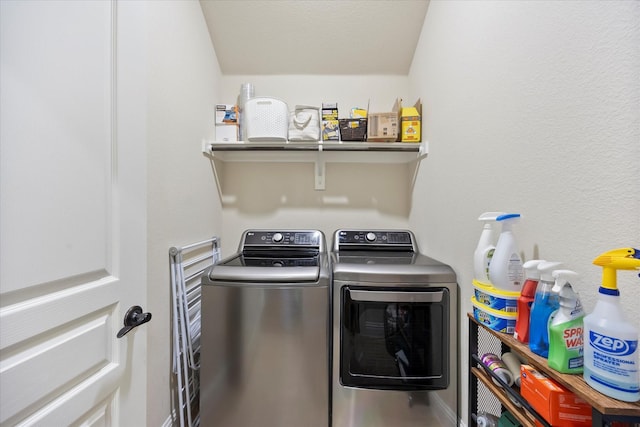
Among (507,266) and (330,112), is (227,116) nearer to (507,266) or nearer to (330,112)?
(330,112)

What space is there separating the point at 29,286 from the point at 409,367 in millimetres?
1401

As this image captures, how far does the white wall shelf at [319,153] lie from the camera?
166 centimetres

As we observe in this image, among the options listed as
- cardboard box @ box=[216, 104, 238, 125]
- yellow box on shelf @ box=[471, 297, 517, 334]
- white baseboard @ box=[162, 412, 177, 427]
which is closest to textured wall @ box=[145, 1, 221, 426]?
white baseboard @ box=[162, 412, 177, 427]

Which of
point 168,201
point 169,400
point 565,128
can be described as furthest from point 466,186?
point 169,400

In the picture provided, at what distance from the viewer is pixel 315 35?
174 centimetres

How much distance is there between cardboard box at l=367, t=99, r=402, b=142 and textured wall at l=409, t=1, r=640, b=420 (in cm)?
37

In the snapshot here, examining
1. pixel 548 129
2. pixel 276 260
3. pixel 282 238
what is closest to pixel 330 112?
pixel 282 238

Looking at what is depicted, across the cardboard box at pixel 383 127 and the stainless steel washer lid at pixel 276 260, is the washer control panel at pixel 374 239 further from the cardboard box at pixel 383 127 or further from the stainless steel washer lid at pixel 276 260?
the cardboard box at pixel 383 127

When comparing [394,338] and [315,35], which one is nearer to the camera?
[394,338]

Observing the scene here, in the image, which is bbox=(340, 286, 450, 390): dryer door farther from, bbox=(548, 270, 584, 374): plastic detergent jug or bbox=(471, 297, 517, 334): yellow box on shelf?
bbox=(548, 270, 584, 374): plastic detergent jug

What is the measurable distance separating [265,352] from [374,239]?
101cm

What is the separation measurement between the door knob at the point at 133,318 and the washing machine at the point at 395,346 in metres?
0.79

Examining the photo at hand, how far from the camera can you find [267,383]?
1.20 m

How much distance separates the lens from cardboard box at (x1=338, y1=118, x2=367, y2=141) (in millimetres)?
1664
